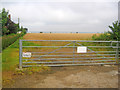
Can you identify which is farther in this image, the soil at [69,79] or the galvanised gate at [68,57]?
the galvanised gate at [68,57]

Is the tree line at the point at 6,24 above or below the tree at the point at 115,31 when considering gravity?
above

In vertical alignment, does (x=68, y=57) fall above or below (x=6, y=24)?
below

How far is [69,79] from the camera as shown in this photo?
17.8 ft

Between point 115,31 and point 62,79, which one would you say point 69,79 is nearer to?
point 62,79

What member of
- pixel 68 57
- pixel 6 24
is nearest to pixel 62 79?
pixel 68 57

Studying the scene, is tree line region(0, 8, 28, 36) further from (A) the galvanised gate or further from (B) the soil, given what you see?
(B) the soil

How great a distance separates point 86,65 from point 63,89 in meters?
3.39

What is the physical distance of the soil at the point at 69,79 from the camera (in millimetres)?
4797

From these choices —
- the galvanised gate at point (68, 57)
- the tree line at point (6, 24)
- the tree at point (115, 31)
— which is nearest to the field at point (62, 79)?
the galvanised gate at point (68, 57)

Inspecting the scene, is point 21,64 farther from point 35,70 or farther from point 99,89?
point 99,89

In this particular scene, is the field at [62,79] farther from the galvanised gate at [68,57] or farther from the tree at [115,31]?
the tree at [115,31]

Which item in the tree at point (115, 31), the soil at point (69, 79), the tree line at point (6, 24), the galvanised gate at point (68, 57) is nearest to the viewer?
the soil at point (69, 79)

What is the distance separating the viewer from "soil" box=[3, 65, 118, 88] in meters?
4.80

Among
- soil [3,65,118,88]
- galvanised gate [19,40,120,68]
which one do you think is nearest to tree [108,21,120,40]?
galvanised gate [19,40,120,68]
